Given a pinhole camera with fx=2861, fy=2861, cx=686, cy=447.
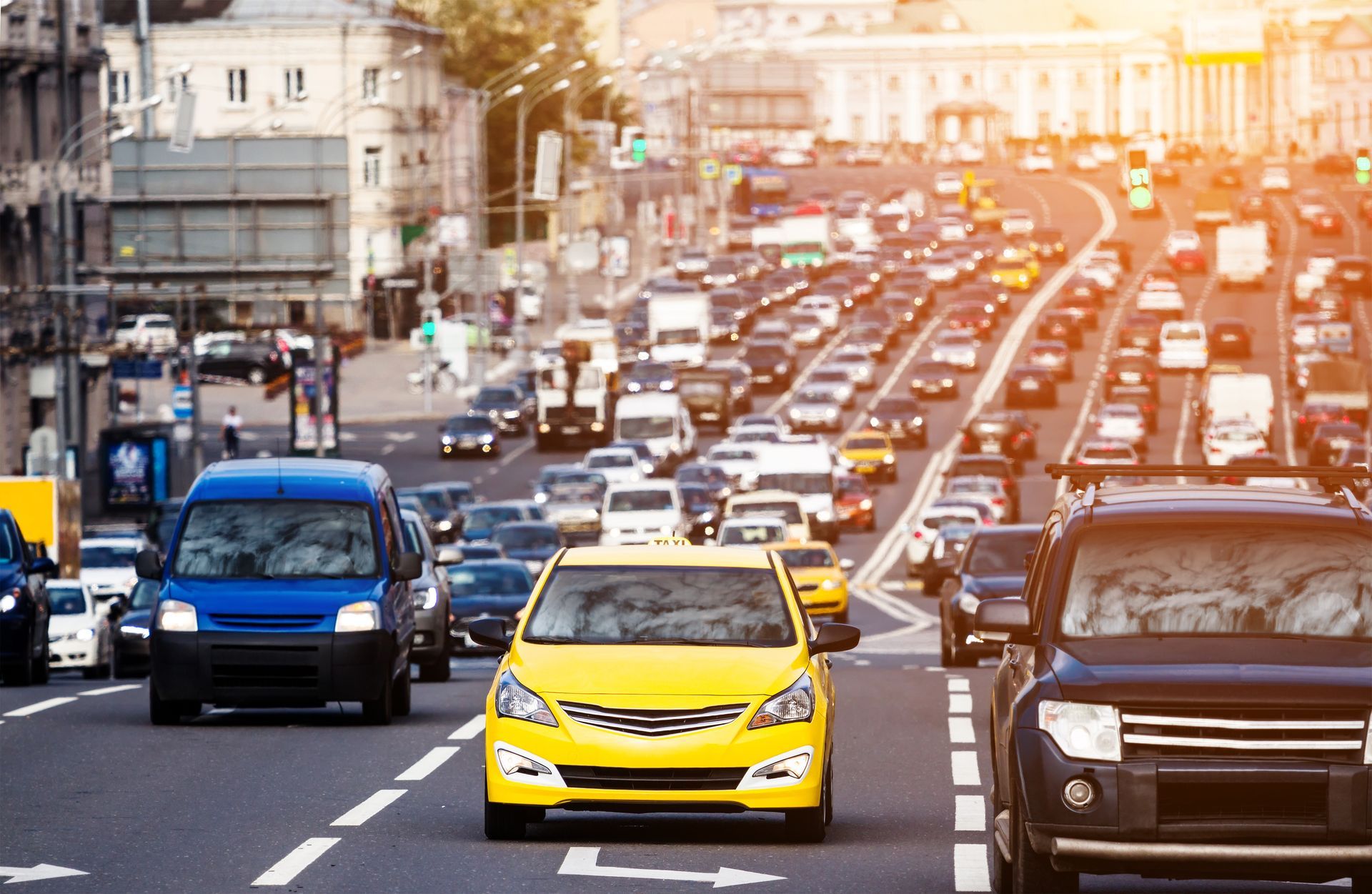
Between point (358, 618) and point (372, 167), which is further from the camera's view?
point (372, 167)

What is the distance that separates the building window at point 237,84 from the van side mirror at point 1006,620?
3509 inches

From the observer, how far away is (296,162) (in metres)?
58.8

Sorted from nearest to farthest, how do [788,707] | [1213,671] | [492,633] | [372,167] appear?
[1213,671] < [788,707] < [492,633] < [372,167]

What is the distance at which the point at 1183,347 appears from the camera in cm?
8300

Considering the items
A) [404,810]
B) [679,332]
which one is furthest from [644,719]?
[679,332]

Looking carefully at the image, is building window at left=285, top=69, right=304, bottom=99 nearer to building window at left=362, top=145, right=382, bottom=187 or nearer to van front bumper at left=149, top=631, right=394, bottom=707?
building window at left=362, top=145, right=382, bottom=187

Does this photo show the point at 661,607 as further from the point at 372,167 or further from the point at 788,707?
the point at 372,167

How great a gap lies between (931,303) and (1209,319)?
1154cm

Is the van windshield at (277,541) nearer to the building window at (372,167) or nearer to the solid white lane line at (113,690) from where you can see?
the solid white lane line at (113,690)

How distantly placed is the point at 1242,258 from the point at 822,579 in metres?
69.0

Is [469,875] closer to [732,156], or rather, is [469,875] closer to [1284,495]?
[1284,495]

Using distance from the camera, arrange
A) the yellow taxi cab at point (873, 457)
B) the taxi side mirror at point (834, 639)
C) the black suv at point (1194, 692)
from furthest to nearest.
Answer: the yellow taxi cab at point (873, 457), the taxi side mirror at point (834, 639), the black suv at point (1194, 692)

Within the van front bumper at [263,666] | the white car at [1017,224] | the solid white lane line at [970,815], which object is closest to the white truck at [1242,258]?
the white car at [1017,224]

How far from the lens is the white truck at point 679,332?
85.6 m
